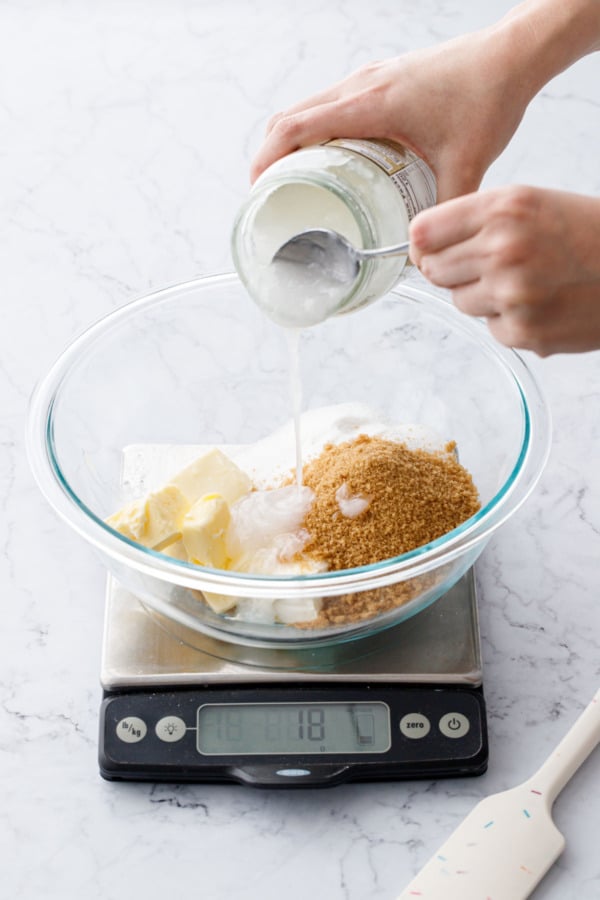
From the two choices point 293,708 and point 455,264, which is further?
point 293,708

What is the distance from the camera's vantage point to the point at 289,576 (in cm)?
104

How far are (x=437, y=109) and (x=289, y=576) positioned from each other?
48 centimetres

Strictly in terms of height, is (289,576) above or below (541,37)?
below

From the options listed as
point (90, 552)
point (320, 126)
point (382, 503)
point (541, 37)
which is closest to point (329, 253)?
point (320, 126)

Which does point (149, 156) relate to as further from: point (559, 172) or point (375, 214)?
point (375, 214)

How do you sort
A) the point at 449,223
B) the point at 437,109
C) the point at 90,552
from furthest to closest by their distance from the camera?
the point at 90,552 < the point at 437,109 < the point at 449,223

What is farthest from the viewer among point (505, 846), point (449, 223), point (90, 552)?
point (90, 552)

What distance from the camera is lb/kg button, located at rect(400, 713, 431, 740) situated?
42.4 inches

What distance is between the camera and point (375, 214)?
1.00 m

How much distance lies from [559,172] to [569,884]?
1.02m

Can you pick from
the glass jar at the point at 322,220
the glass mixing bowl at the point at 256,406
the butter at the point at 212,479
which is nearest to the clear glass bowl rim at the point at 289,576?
the glass mixing bowl at the point at 256,406

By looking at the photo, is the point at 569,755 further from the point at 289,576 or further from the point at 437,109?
the point at 437,109

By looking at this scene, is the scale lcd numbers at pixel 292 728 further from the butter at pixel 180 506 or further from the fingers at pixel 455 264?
the fingers at pixel 455 264

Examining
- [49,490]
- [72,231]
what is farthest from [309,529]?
[72,231]
